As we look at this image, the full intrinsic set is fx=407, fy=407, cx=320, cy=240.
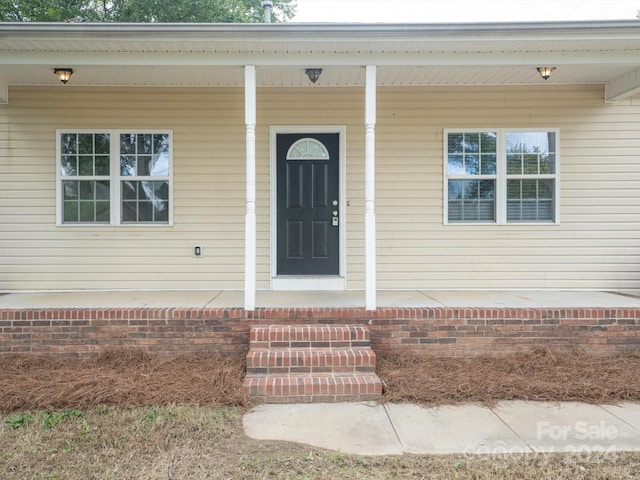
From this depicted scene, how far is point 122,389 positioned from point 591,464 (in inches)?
128

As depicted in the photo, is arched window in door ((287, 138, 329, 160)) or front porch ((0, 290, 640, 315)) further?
arched window in door ((287, 138, 329, 160))

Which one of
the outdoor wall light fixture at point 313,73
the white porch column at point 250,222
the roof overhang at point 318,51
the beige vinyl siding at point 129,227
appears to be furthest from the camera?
the beige vinyl siding at point 129,227

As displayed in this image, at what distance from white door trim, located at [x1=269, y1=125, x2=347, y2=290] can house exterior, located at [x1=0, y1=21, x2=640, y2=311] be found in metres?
0.02

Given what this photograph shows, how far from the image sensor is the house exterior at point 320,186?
16.5ft

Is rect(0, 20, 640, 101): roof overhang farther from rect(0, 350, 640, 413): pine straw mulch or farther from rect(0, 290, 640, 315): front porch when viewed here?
rect(0, 350, 640, 413): pine straw mulch

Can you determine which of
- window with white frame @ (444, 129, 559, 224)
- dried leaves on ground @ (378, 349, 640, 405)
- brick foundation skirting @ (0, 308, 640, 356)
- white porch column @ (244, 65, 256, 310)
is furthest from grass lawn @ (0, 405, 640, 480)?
window with white frame @ (444, 129, 559, 224)

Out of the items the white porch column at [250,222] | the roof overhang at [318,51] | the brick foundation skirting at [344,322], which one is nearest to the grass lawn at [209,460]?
the brick foundation skirting at [344,322]

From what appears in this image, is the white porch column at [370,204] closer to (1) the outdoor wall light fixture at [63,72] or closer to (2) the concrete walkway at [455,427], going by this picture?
(2) the concrete walkway at [455,427]

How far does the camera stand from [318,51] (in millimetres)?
4000

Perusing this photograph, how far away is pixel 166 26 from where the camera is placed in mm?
3729

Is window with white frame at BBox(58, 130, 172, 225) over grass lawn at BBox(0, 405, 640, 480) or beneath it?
over

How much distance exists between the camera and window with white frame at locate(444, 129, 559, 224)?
16.9 feet

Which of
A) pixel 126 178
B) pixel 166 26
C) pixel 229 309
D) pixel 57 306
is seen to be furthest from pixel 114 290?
pixel 166 26

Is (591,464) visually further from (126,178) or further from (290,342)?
(126,178)
